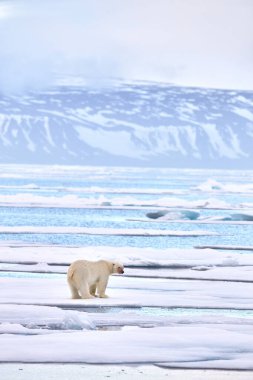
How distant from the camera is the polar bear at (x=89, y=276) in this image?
37.4ft

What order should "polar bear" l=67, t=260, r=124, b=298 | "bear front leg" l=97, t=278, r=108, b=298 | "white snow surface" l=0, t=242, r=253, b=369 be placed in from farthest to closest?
1. "bear front leg" l=97, t=278, r=108, b=298
2. "polar bear" l=67, t=260, r=124, b=298
3. "white snow surface" l=0, t=242, r=253, b=369

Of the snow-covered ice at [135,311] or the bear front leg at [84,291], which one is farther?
the bear front leg at [84,291]

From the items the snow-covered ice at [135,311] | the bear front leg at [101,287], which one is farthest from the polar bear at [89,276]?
the snow-covered ice at [135,311]

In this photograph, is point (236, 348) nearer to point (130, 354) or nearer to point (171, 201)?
point (130, 354)

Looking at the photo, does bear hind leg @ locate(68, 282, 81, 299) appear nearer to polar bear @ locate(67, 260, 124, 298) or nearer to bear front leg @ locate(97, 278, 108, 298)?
polar bear @ locate(67, 260, 124, 298)

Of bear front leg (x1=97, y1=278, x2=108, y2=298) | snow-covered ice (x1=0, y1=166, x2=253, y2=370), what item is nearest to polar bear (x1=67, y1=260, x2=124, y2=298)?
bear front leg (x1=97, y1=278, x2=108, y2=298)

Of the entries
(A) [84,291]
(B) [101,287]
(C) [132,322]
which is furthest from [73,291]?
(C) [132,322]

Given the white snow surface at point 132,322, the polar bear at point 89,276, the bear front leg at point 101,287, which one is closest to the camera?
the white snow surface at point 132,322

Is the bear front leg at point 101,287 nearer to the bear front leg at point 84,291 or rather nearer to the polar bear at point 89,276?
the polar bear at point 89,276

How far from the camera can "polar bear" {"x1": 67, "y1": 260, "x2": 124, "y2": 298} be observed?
11.4 metres

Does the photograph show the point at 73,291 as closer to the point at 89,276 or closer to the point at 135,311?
the point at 89,276

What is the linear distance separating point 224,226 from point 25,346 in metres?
21.7

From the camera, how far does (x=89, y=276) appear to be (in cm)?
1158

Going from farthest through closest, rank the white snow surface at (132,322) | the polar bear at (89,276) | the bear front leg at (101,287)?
the bear front leg at (101,287)
the polar bear at (89,276)
the white snow surface at (132,322)
